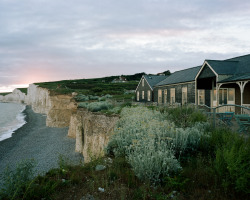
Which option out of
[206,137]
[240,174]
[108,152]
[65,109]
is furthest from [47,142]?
[240,174]

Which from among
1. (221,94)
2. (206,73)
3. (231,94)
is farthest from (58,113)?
(231,94)

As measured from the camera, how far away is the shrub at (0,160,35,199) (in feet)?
11.1

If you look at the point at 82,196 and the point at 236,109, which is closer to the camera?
the point at 82,196

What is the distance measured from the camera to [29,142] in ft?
66.4

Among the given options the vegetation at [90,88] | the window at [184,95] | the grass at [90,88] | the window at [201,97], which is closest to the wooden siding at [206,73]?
the window at [201,97]

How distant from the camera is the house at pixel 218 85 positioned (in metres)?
13.7

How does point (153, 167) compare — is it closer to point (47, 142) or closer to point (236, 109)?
point (236, 109)

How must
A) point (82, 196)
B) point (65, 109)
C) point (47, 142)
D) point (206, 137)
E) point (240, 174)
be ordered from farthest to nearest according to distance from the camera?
point (65, 109), point (47, 142), point (206, 137), point (82, 196), point (240, 174)

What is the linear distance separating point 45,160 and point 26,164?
11.6 m

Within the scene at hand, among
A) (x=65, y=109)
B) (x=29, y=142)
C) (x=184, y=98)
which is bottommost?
(x=29, y=142)

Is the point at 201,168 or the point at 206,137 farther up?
the point at 206,137

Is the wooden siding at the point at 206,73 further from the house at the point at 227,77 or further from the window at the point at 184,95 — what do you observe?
the window at the point at 184,95

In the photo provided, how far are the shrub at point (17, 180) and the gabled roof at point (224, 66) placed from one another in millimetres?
15014

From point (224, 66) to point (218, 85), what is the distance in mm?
2225
